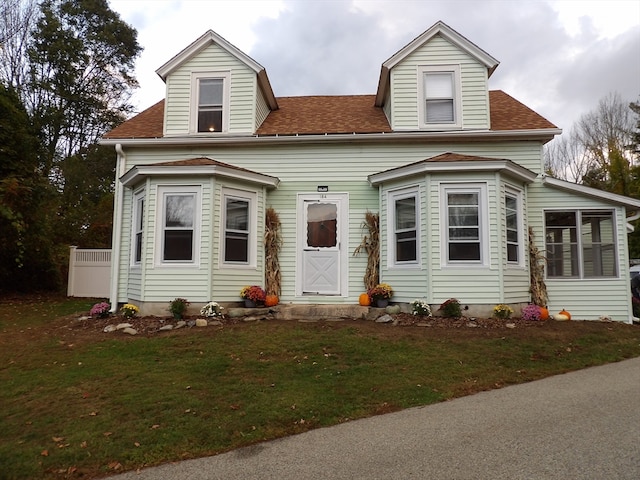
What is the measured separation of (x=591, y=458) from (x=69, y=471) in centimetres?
403

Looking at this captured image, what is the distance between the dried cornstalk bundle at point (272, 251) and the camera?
32.5 ft

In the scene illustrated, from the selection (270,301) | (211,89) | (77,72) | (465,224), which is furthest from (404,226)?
(77,72)

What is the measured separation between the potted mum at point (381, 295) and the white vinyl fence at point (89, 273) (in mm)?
10525

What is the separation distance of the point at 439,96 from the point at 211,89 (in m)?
5.83

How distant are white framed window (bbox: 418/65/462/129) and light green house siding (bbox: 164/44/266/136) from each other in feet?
13.9

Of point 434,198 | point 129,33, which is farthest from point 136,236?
point 129,33

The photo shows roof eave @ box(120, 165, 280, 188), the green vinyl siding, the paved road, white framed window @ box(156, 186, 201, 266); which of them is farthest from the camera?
the green vinyl siding

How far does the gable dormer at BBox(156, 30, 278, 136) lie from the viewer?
35.0ft

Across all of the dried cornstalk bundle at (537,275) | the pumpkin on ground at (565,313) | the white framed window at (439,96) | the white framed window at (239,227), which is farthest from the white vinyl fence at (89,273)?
the pumpkin on ground at (565,313)

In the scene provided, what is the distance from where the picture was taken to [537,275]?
966 cm

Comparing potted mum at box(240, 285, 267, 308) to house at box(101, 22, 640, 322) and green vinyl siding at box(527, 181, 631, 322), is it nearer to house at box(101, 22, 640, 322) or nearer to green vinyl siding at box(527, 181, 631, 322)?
house at box(101, 22, 640, 322)

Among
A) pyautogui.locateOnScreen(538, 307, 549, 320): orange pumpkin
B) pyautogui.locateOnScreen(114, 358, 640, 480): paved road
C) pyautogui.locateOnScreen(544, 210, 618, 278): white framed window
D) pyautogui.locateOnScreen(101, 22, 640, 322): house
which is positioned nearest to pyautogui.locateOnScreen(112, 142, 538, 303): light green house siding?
pyautogui.locateOnScreen(101, 22, 640, 322): house

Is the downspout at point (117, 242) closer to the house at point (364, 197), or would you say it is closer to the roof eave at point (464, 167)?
the house at point (364, 197)

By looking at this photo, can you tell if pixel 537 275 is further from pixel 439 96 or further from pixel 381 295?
pixel 439 96
